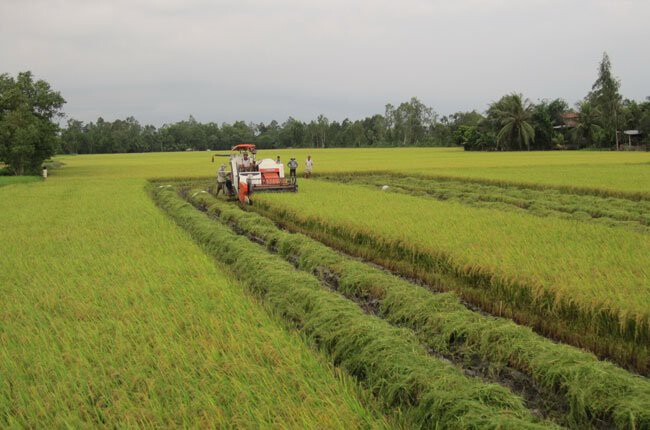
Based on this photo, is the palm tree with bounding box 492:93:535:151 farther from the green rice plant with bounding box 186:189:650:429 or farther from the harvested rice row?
the green rice plant with bounding box 186:189:650:429

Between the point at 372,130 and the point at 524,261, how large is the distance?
109 meters

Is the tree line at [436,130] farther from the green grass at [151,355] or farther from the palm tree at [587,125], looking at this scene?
the green grass at [151,355]

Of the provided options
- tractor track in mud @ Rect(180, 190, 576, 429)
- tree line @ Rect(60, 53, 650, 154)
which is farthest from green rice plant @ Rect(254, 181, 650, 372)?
tree line @ Rect(60, 53, 650, 154)

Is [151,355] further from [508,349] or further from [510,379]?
[508,349]

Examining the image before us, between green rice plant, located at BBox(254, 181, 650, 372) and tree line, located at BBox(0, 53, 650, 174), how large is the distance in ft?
84.8

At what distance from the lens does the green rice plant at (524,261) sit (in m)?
5.20

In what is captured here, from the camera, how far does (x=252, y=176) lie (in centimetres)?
1675

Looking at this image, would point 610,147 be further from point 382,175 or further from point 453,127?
point 382,175

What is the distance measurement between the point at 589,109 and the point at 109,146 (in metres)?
80.2

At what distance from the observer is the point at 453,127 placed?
273 ft

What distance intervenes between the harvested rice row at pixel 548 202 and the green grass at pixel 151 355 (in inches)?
358

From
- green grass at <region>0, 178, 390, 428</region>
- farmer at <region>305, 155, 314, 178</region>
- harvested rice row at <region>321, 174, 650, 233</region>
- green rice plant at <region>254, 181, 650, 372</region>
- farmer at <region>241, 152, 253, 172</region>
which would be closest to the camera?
green grass at <region>0, 178, 390, 428</region>

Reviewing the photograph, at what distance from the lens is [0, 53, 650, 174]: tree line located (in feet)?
104

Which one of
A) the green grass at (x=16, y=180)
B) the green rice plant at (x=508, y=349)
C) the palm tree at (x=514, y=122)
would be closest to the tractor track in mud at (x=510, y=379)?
the green rice plant at (x=508, y=349)
